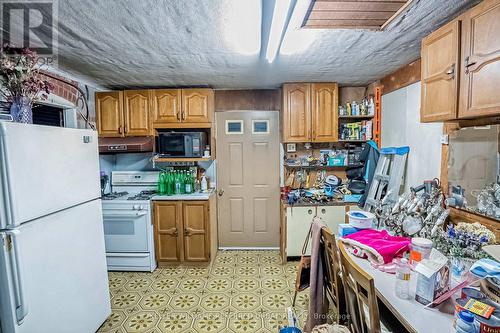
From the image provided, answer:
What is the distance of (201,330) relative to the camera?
2.23 m

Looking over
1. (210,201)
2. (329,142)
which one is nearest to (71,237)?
(210,201)

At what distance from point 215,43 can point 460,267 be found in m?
2.26

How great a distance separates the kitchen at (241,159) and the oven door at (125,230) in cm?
2

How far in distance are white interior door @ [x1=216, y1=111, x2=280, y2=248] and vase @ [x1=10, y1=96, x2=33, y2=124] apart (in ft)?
7.82

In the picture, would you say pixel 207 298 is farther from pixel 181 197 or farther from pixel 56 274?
pixel 56 274

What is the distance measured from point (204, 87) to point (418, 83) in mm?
2580

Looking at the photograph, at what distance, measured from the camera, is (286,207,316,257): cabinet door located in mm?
3357

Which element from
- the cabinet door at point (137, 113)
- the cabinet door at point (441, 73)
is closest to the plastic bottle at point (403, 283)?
the cabinet door at point (441, 73)

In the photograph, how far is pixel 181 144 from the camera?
11.1ft

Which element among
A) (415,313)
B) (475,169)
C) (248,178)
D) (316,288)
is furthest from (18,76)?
(475,169)

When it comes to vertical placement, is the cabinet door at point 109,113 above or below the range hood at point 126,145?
above

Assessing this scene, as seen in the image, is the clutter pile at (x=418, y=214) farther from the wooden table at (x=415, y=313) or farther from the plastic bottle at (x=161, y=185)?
the plastic bottle at (x=161, y=185)

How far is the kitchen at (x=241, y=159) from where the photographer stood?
1484 mm

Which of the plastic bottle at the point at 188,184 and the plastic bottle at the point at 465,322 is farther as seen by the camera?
the plastic bottle at the point at 188,184
